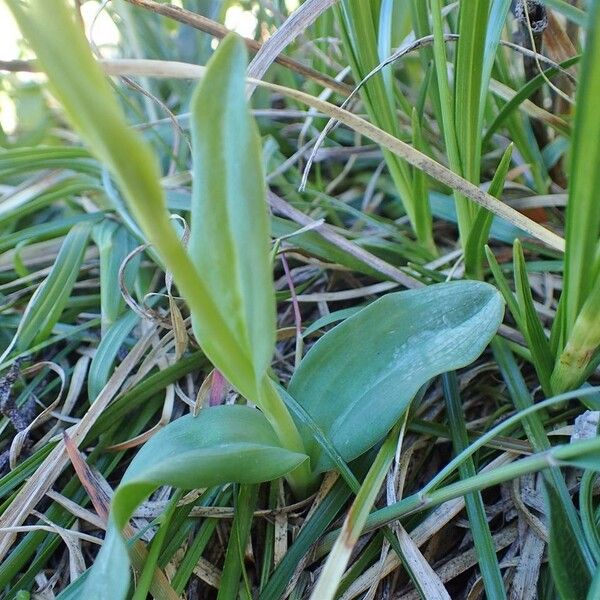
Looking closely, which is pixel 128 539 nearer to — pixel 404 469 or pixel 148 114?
pixel 404 469

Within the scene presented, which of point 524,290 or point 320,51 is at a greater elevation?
point 320,51

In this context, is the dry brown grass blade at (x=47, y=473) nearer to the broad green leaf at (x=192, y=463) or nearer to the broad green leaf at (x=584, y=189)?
the broad green leaf at (x=192, y=463)

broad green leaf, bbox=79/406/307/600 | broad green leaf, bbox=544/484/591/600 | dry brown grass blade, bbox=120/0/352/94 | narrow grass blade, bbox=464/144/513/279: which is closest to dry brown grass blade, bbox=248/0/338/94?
dry brown grass blade, bbox=120/0/352/94

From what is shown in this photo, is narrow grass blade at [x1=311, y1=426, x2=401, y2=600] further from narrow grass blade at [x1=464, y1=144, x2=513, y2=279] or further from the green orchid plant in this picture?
narrow grass blade at [x1=464, y1=144, x2=513, y2=279]

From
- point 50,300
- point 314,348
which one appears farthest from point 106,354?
point 314,348

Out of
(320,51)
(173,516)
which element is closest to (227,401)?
(173,516)

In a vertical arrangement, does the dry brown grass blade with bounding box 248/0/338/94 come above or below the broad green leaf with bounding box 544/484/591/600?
above

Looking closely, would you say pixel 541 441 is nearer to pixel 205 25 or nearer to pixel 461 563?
pixel 461 563

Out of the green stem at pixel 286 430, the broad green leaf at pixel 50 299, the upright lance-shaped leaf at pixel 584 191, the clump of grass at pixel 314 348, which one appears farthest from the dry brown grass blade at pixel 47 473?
the upright lance-shaped leaf at pixel 584 191
